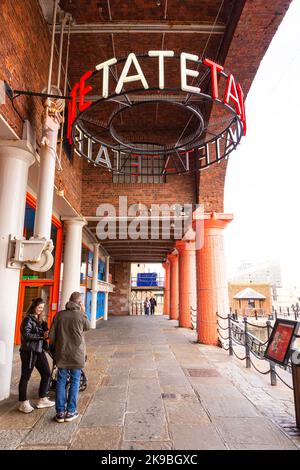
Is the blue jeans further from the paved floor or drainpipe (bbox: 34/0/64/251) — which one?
drainpipe (bbox: 34/0/64/251)

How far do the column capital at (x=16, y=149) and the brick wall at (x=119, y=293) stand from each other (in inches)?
773

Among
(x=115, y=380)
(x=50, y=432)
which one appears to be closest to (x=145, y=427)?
(x=50, y=432)

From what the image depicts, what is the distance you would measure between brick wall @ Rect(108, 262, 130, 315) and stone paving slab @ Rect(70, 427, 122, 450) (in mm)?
20624

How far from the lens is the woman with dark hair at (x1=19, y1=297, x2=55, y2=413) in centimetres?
386

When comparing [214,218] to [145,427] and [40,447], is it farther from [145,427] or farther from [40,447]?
[40,447]

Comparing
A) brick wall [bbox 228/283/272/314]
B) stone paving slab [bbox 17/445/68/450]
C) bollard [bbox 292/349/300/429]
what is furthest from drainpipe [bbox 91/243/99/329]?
brick wall [bbox 228/283/272/314]

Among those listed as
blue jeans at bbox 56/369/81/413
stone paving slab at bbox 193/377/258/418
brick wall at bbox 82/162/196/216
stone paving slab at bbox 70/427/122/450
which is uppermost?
brick wall at bbox 82/162/196/216

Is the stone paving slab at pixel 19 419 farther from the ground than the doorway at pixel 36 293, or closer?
closer

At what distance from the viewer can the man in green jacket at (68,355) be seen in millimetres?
3598

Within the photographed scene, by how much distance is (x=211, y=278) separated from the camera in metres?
9.30

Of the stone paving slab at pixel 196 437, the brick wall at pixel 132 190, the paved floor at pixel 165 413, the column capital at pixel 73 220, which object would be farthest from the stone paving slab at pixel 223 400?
the column capital at pixel 73 220

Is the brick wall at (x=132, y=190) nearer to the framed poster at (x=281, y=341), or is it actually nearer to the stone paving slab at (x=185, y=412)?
the framed poster at (x=281, y=341)
